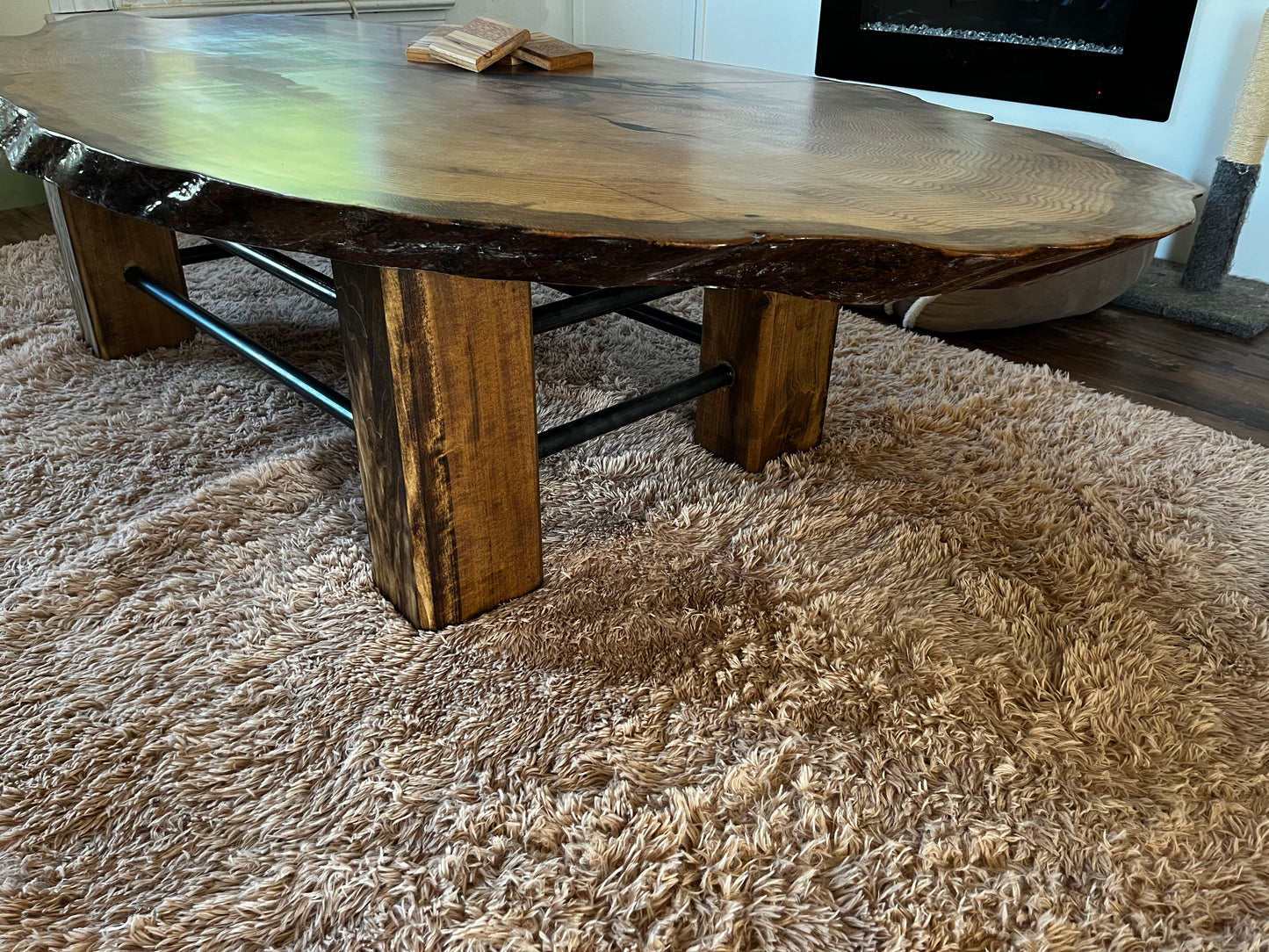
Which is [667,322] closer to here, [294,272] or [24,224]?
[294,272]

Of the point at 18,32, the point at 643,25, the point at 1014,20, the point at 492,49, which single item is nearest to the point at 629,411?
the point at 492,49

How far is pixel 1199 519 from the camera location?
1.22 meters

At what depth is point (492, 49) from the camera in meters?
1.30

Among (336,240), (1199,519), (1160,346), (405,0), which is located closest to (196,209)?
(336,240)

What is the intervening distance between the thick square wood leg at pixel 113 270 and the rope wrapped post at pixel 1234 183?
2.06m

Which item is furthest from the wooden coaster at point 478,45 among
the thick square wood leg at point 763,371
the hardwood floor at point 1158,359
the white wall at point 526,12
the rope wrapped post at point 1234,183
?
the white wall at point 526,12

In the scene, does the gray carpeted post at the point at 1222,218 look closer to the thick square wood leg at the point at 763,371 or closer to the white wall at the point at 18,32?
the thick square wood leg at the point at 763,371

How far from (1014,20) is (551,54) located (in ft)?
5.34

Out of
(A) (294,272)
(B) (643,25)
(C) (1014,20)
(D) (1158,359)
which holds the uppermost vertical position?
(C) (1014,20)

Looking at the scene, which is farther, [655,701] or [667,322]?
[667,322]

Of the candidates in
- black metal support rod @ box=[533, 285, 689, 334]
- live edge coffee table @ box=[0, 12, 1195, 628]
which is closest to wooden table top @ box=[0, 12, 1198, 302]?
live edge coffee table @ box=[0, 12, 1195, 628]

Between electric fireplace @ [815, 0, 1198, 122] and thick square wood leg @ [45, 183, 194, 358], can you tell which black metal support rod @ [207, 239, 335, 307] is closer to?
thick square wood leg @ [45, 183, 194, 358]

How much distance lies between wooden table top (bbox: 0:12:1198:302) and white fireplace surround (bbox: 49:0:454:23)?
150 centimetres

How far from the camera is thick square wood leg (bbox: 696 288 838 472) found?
1.22 metres
